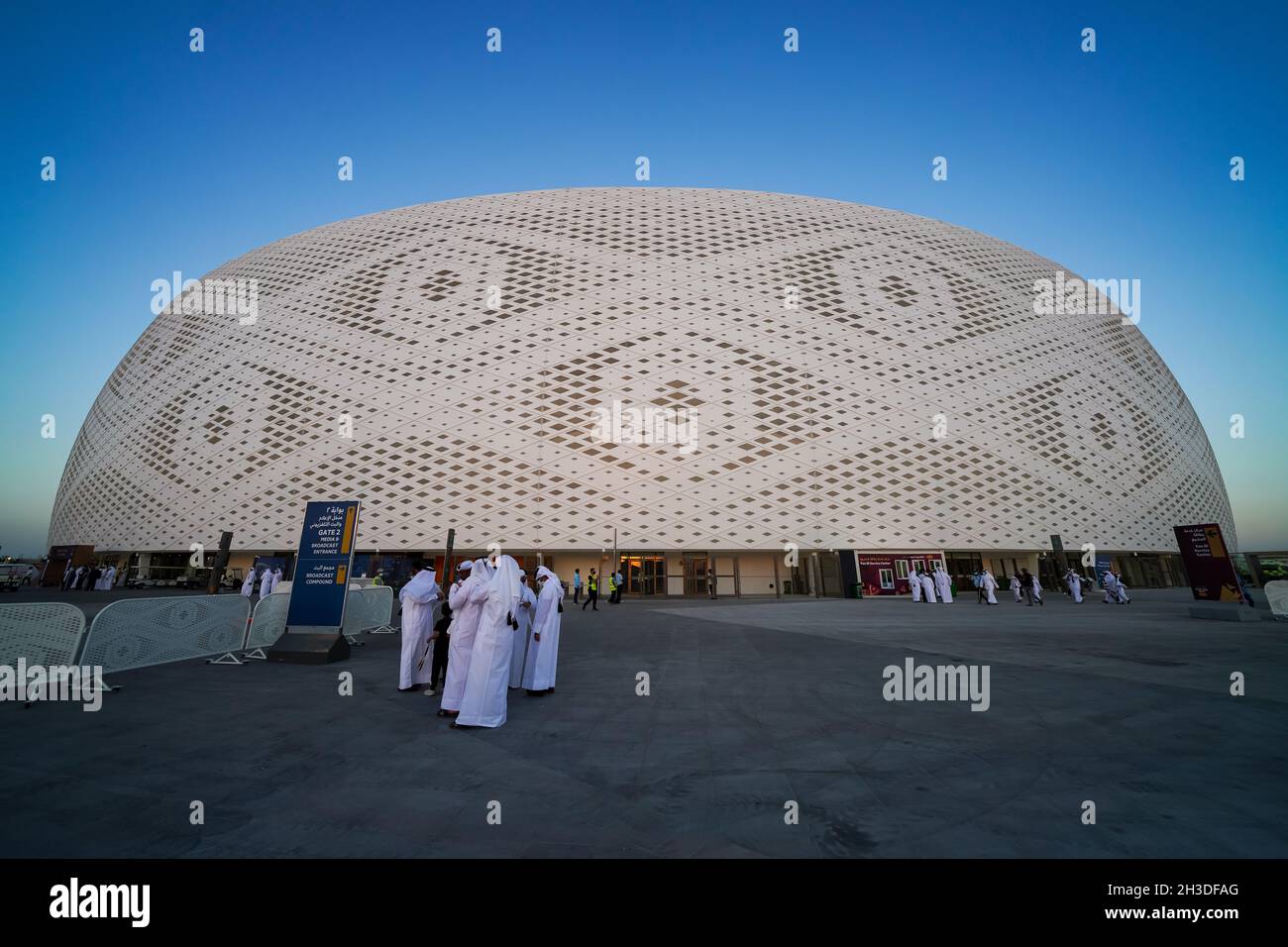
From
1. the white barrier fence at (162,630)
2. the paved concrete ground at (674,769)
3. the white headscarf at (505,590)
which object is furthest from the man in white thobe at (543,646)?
the white barrier fence at (162,630)

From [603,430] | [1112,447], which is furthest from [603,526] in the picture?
[1112,447]

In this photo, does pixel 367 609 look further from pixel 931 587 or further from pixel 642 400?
pixel 931 587

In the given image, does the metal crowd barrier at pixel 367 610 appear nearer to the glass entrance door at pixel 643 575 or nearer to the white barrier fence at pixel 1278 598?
the glass entrance door at pixel 643 575

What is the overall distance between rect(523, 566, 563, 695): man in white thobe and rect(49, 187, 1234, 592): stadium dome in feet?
61.3

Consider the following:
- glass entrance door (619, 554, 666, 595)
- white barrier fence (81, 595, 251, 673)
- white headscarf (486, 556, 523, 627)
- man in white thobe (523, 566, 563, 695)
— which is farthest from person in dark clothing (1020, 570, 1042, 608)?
white barrier fence (81, 595, 251, 673)

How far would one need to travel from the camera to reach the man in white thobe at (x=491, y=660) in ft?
14.0

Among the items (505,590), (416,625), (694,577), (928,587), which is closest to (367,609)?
(416,625)

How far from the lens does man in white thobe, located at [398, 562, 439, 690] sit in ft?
19.2

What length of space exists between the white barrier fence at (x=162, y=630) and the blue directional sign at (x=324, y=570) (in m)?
0.95

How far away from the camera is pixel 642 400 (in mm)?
26250
